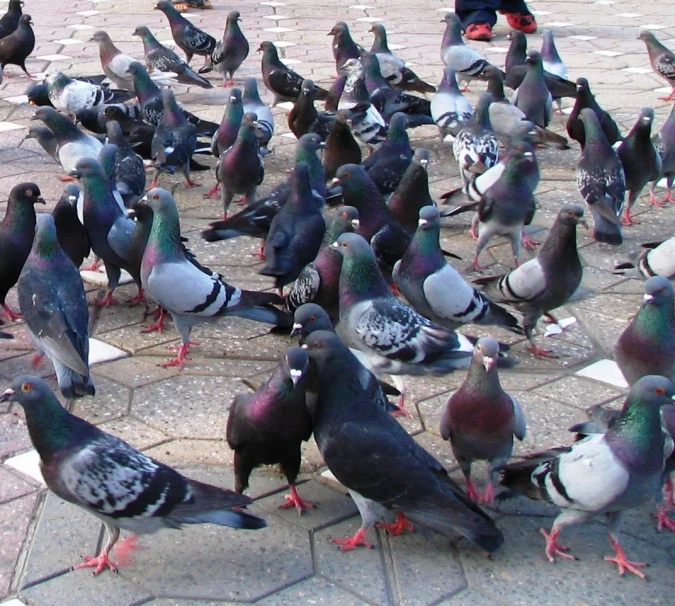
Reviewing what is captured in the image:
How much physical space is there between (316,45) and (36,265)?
8.02 meters

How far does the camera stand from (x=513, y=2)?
506 inches

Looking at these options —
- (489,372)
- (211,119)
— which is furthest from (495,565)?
(211,119)

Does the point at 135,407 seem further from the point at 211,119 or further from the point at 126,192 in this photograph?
the point at 211,119

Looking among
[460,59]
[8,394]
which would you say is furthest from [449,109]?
[8,394]

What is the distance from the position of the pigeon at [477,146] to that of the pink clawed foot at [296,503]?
3.28 meters

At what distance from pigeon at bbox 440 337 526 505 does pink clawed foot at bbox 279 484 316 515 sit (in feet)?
1.83

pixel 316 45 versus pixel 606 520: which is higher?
pixel 606 520

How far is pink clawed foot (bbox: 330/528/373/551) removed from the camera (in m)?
3.23

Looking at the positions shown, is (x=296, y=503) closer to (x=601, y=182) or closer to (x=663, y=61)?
(x=601, y=182)

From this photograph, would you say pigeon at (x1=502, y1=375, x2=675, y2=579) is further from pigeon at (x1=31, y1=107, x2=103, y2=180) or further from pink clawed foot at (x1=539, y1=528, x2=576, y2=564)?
pigeon at (x1=31, y1=107, x2=103, y2=180)

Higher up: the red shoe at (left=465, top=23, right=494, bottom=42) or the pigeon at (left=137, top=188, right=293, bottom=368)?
the pigeon at (left=137, top=188, right=293, bottom=368)

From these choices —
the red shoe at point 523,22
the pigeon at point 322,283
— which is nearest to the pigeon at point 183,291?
the pigeon at point 322,283

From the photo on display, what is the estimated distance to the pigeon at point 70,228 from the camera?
16.4 ft

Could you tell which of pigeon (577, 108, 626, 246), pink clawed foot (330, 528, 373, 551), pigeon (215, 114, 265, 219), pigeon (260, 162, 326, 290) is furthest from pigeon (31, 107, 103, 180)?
pink clawed foot (330, 528, 373, 551)
